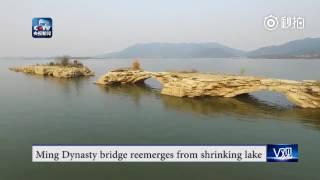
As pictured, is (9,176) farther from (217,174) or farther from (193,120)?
(193,120)

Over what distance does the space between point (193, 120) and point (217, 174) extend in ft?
39.8

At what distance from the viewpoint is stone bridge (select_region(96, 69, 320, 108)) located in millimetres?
31922

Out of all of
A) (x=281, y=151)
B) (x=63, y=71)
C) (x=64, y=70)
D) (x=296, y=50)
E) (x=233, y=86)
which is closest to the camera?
(x=281, y=151)

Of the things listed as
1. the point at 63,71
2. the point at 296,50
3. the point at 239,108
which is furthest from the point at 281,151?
the point at 296,50

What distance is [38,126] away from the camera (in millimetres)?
23656

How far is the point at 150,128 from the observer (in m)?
23.9

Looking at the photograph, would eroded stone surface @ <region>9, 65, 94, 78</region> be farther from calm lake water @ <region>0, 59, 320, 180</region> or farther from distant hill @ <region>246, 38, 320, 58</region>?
distant hill @ <region>246, 38, 320, 58</region>

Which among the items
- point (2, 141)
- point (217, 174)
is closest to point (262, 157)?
point (217, 174)
